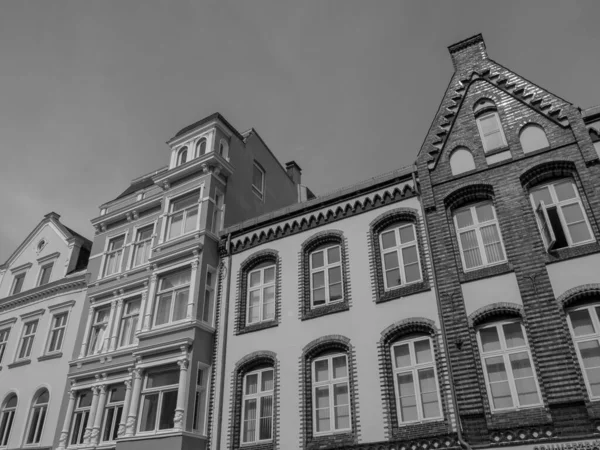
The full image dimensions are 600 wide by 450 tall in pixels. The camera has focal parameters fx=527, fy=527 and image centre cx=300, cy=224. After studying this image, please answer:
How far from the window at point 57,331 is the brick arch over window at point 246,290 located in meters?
10.5

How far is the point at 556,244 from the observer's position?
15.5m

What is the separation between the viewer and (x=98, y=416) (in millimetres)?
21719

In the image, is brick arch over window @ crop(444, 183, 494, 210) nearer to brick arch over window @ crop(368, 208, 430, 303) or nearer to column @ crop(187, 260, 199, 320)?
brick arch over window @ crop(368, 208, 430, 303)

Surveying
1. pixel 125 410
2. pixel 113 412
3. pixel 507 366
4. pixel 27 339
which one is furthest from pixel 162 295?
pixel 507 366

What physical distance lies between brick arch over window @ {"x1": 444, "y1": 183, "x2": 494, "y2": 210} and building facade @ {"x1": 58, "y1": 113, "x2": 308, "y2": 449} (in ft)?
32.9

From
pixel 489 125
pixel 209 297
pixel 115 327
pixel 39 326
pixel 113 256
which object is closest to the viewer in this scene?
pixel 489 125

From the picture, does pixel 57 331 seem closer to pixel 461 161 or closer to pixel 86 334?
pixel 86 334

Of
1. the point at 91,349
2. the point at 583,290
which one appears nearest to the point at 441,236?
the point at 583,290

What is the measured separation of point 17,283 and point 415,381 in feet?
81.6

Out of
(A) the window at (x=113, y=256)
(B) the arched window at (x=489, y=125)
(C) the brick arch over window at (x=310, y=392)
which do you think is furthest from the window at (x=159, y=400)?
(B) the arched window at (x=489, y=125)

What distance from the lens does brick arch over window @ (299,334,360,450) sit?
16.2 meters

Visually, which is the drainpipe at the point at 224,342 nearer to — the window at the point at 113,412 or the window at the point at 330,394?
the window at the point at 330,394

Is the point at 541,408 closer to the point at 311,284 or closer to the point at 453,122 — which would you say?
the point at 311,284

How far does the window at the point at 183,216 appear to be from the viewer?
76.0 ft
